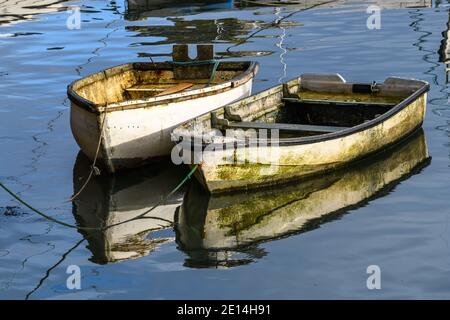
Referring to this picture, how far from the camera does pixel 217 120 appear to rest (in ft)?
40.8

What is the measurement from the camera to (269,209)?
11117 mm

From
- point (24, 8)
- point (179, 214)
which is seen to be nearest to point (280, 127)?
point (179, 214)

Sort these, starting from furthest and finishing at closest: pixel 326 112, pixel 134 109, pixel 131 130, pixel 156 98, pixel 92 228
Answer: pixel 326 112 → pixel 156 98 → pixel 131 130 → pixel 134 109 → pixel 92 228

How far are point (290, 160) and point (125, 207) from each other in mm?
2265

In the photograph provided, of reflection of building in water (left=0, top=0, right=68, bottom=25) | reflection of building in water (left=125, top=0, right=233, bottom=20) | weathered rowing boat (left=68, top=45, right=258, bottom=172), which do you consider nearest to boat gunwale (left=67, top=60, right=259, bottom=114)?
weathered rowing boat (left=68, top=45, right=258, bottom=172)

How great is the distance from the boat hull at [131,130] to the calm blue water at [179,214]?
0.30m

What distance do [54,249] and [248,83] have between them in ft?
17.4

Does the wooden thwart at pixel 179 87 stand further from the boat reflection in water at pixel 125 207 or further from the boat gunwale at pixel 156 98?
the boat reflection in water at pixel 125 207

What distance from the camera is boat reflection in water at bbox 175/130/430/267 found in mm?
10016

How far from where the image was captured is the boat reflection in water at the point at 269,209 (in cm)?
1002

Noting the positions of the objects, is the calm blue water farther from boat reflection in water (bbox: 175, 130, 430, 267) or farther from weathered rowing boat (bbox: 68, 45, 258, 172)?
weathered rowing boat (bbox: 68, 45, 258, 172)

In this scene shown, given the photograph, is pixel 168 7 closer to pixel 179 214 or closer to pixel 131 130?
pixel 131 130

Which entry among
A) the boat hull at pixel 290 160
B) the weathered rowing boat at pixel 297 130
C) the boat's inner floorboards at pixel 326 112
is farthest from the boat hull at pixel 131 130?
the boat hull at pixel 290 160
